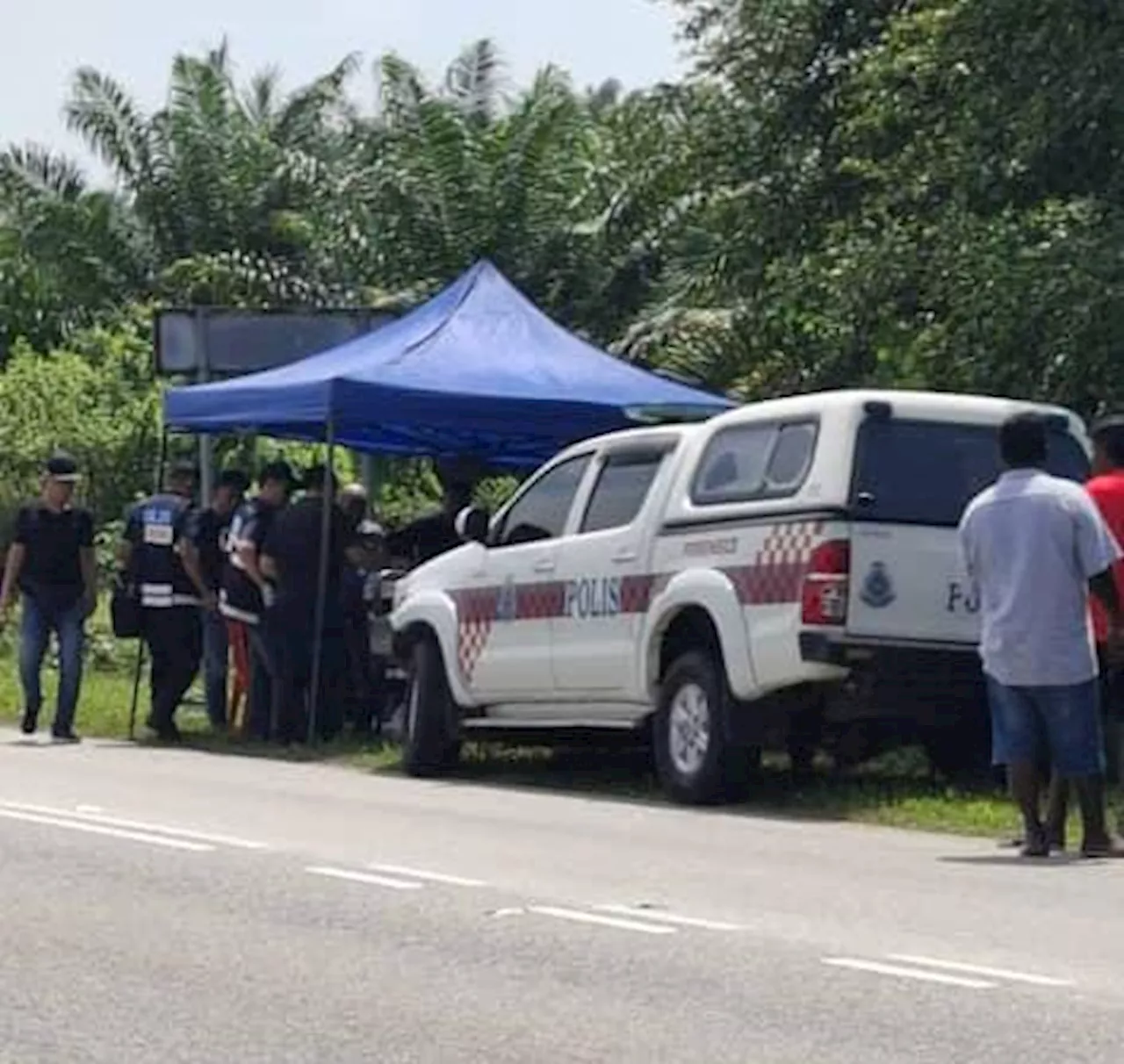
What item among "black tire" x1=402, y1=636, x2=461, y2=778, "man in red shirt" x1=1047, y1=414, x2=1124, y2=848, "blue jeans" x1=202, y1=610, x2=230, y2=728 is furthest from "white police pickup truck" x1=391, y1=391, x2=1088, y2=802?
"blue jeans" x1=202, y1=610, x2=230, y2=728

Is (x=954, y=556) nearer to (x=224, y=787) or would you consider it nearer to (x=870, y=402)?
(x=870, y=402)

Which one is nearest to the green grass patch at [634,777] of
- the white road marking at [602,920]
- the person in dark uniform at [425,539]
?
the person in dark uniform at [425,539]

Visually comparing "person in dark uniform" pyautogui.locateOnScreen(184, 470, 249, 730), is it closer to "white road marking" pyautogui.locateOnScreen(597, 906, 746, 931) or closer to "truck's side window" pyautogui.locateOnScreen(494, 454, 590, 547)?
"truck's side window" pyautogui.locateOnScreen(494, 454, 590, 547)

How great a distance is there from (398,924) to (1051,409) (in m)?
Answer: 5.40

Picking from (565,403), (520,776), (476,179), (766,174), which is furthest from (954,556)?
(476,179)

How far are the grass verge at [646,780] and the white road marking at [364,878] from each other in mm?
3192

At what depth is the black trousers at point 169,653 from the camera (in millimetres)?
20438

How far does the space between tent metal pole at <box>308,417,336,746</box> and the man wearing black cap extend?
166 centimetres

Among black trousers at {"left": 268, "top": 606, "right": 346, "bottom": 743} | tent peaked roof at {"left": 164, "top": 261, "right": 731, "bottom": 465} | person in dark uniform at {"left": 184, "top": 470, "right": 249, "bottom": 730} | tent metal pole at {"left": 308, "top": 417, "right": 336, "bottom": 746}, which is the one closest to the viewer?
tent peaked roof at {"left": 164, "top": 261, "right": 731, "bottom": 465}

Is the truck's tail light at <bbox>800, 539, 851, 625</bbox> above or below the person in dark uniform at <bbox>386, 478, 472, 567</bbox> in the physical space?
below

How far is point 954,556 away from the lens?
14.5 meters

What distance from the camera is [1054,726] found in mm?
12797

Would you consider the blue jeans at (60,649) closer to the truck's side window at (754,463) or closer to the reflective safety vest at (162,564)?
the reflective safety vest at (162,564)

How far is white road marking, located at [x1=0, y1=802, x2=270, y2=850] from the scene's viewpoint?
1345 cm
